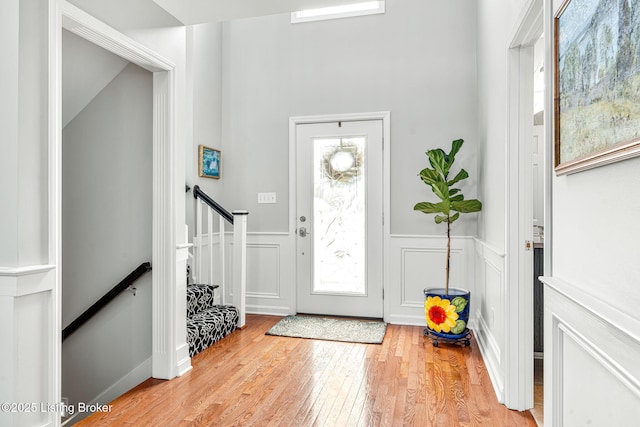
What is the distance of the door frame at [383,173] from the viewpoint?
4.15m

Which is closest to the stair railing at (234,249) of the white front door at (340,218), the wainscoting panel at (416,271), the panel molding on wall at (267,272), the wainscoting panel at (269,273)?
the panel molding on wall at (267,272)

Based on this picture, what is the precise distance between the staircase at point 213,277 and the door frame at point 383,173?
22.8 inches

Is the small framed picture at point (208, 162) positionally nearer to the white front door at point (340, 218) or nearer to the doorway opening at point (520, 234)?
the white front door at point (340, 218)

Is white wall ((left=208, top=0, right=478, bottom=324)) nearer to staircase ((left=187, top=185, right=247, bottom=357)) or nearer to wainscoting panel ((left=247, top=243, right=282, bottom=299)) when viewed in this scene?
wainscoting panel ((left=247, top=243, right=282, bottom=299))

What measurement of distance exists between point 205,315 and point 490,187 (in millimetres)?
2530

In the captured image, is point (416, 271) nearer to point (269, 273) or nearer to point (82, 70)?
point (269, 273)

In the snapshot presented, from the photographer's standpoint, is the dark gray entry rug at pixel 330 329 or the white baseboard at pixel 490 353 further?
the dark gray entry rug at pixel 330 329

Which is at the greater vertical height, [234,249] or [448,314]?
[234,249]

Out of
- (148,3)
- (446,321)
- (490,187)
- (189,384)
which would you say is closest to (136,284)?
(189,384)

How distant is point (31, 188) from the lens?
176cm

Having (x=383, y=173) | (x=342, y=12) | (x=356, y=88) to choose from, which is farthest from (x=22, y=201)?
(x=342, y=12)

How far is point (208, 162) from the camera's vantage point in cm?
426

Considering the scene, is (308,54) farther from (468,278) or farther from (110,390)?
(110,390)

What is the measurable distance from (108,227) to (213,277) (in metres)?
1.62
